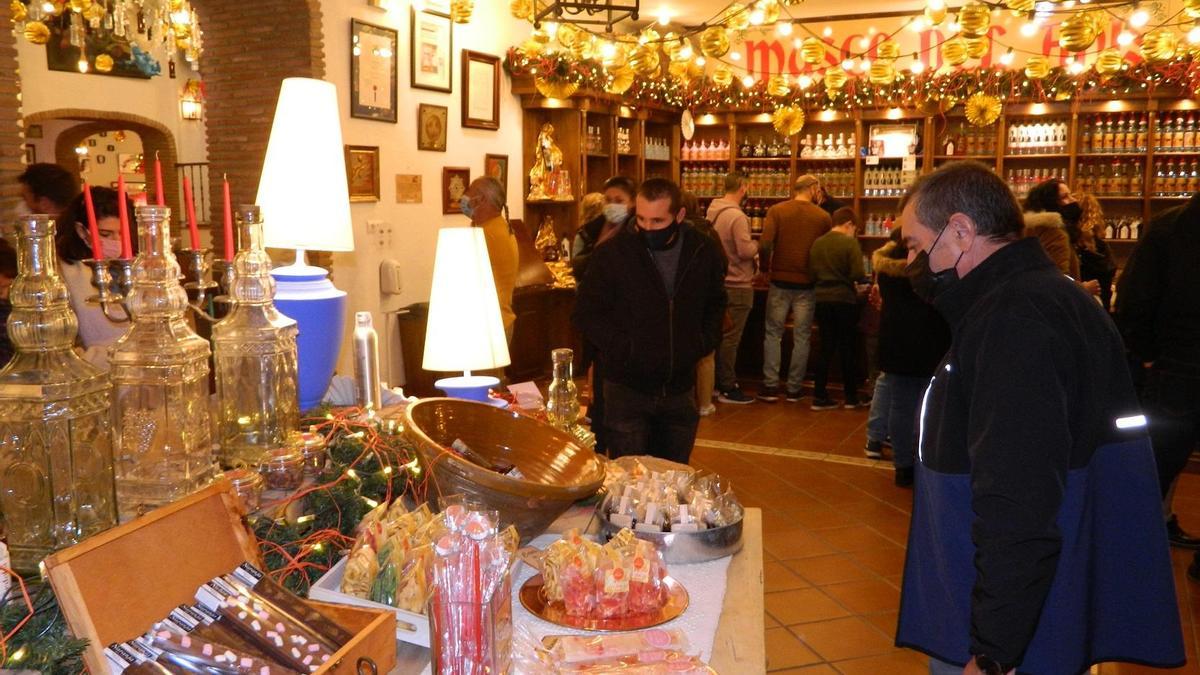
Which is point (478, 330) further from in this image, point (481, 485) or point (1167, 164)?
point (1167, 164)

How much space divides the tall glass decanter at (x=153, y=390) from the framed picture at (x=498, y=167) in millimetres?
6413

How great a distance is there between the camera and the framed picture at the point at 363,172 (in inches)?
249

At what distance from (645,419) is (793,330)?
165 inches

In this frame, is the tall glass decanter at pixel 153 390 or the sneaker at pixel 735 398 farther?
the sneaker at pixel 735 398

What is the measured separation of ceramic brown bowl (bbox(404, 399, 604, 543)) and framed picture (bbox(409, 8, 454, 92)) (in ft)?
17.5

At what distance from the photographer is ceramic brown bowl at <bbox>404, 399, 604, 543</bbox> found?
5.26ft

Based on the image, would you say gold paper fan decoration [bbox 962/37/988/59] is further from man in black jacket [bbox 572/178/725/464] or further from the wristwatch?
the wristwatch

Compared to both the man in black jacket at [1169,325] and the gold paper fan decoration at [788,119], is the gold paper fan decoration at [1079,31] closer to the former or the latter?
the man in black jacket at [1169,325]

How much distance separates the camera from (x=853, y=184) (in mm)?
10273

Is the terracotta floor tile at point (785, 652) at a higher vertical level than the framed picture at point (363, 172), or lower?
lower

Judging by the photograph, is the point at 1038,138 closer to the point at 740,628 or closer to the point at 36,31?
the point at 36,31

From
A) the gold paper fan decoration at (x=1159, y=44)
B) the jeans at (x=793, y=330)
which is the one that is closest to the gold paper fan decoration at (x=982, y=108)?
the gold paper fan decoration at (x=1159, y=44)

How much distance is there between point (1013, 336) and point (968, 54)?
622 cm

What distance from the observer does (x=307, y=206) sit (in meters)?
2.28
